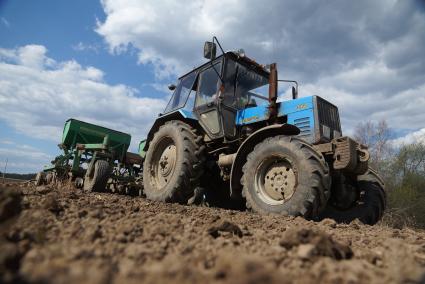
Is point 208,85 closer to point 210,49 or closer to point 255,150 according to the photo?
point 210,49

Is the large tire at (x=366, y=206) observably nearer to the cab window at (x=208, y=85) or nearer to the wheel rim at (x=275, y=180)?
the wheel rim at (x=275, y=180)

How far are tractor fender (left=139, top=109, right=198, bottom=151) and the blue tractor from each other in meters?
0.02

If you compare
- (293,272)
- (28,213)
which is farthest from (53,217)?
(293,272)

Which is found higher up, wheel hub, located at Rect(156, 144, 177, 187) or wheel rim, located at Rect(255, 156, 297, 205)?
wheel hub, located at Rect(156, 144, 177, 187)

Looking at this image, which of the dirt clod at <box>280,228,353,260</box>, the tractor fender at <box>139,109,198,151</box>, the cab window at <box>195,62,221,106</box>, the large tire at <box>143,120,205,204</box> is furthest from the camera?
the tractor fender at <box>139,109,198,151</box>

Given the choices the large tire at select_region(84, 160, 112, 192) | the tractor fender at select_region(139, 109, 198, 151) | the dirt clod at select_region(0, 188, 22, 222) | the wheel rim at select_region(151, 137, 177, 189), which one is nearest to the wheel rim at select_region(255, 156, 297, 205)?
the wheel rim at select_region(151, 137, 177, 189)

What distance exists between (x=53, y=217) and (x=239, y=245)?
4.19ft

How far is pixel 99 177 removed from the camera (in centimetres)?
694

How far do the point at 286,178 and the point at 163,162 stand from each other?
2681 mm

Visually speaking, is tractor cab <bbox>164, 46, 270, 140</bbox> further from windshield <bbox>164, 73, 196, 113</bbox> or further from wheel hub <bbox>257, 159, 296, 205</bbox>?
wheel hub <bbox>257, 159, 296, 205</bbox>

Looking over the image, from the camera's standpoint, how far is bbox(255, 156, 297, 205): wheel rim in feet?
13.3

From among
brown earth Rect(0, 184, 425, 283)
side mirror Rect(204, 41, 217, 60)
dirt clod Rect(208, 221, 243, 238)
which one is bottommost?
brown earth Rect(0, 184, 425, 283)

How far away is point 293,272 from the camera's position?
1471 mm

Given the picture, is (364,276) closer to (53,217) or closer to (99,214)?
(99,214)
